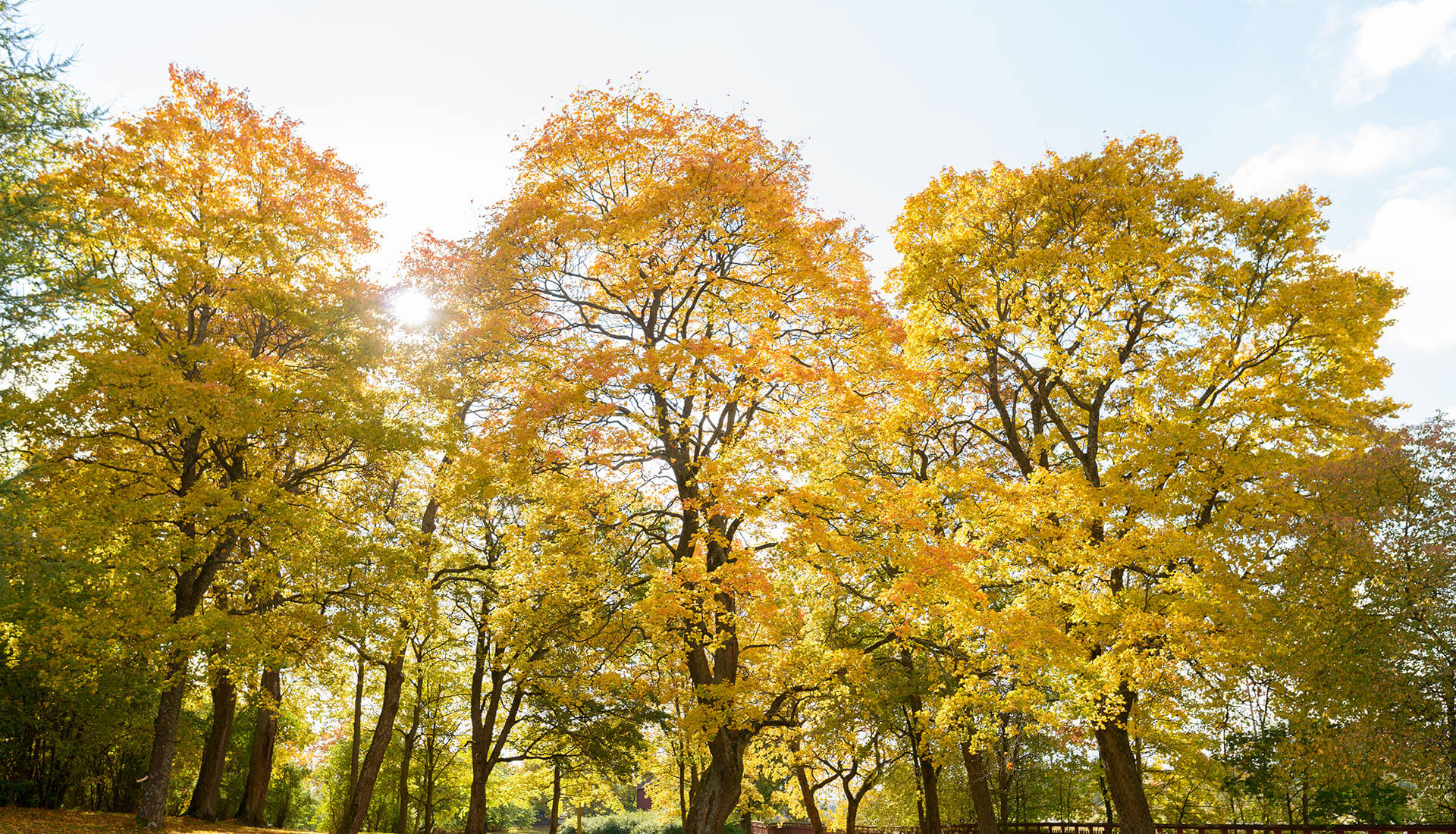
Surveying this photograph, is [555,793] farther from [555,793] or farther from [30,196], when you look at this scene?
[30,196]

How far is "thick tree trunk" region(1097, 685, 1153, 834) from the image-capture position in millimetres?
13750

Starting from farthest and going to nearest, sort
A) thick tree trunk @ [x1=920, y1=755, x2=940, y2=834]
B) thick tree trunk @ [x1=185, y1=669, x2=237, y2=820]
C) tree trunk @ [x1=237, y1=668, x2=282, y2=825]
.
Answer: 1. thick tree trunk @ [x1=920, y1=755, x2=940, y2=834]
2. tree trunk @ [x1=237, y1=668, x2=282, y2=825]
3. thick tree trunk @ [x1=185, y1=669, x2=237, y2=820]

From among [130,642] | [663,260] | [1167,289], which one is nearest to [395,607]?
[130,642]

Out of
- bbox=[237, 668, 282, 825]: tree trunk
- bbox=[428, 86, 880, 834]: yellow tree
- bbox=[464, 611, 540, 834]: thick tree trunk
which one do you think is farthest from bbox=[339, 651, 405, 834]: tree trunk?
bbox=[428, 86, 880, 834]: yellow tree

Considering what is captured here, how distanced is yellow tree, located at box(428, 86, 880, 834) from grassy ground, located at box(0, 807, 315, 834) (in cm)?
966

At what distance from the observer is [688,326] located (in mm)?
15148

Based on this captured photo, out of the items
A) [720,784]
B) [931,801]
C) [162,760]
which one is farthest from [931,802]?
[162,760]

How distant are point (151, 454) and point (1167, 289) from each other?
19.5m

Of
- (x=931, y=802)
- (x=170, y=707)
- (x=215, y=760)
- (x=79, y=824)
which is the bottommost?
(x=931, y=802)

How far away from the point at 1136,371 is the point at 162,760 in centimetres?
1944

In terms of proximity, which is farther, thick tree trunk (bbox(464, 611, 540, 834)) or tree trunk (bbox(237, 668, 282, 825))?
thick tree trunk (bbox(464, 611, 540, 834))

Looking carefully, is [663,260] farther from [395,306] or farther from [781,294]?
[395,306]

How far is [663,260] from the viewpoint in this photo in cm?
1374

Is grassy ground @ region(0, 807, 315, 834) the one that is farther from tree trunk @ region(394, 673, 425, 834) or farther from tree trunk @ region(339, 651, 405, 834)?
tree trunk @ region(394, 673, 425, 834)
